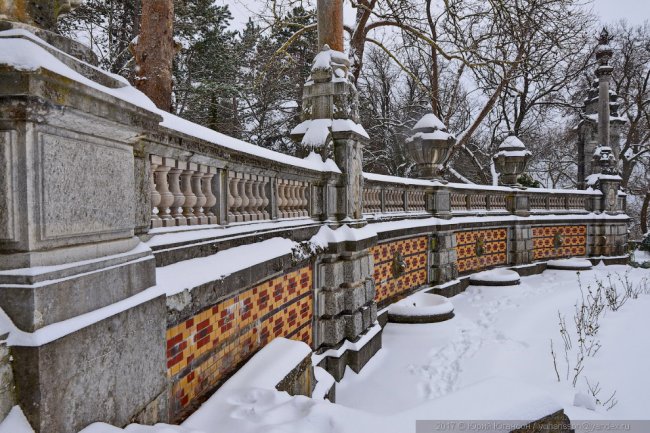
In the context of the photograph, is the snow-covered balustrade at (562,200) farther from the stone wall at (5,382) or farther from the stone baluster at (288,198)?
the stone wall at (5,382)

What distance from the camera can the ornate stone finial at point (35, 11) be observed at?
1.73 meters

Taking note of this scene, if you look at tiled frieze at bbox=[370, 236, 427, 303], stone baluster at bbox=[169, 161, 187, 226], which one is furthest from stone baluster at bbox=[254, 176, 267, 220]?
tiled frieze at bbox=[370, 236, 427, 303]

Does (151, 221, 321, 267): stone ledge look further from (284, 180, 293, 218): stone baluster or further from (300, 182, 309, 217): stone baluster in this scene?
(300, 182, 309, 217): stone baluster

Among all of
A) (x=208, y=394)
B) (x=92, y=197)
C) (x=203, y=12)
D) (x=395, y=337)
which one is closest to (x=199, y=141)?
(x=92, y=197)

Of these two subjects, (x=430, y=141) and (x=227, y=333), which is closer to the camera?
(x=227, y=333)

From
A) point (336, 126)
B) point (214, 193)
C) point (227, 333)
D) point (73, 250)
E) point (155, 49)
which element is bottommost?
point (227, 333)

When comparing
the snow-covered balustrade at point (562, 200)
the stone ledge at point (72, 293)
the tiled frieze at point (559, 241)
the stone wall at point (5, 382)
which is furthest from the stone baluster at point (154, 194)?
the tiled frieze at point (559, 241)

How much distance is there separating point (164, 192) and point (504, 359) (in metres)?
5.20

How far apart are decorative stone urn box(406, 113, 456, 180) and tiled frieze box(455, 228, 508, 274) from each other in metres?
2.20

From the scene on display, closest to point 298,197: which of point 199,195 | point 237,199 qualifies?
point 237,199

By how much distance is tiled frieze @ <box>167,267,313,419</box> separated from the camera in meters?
2.61

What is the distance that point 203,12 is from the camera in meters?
17.5

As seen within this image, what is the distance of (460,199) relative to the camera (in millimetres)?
11508

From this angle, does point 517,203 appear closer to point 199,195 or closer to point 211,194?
point 211,194
